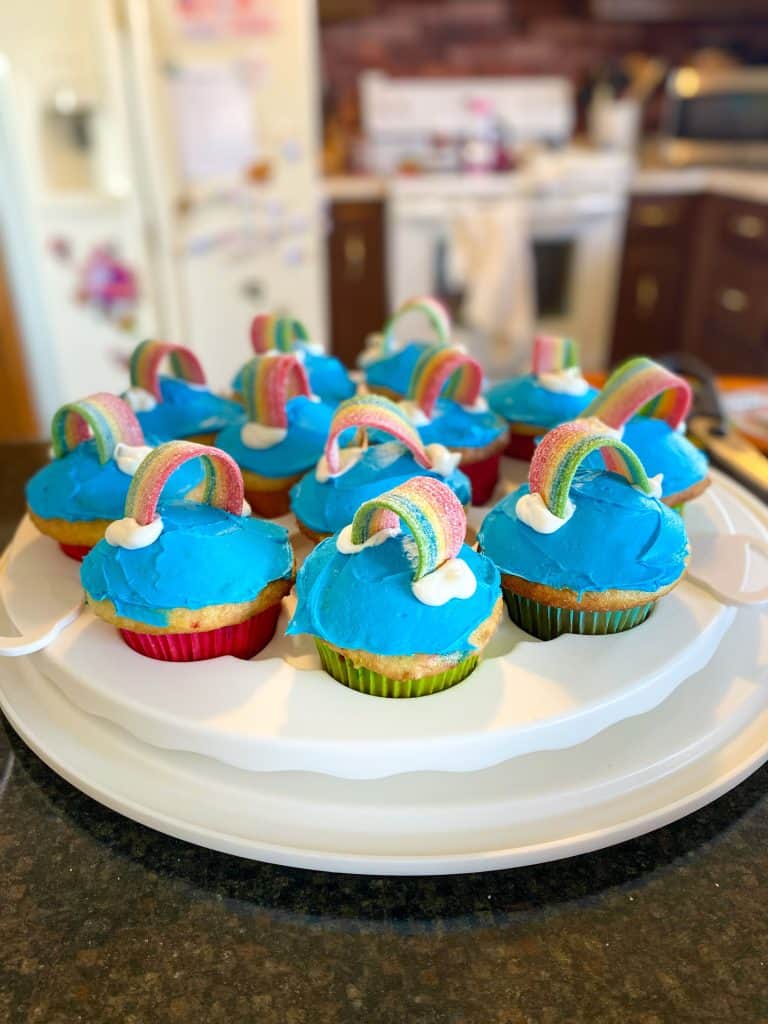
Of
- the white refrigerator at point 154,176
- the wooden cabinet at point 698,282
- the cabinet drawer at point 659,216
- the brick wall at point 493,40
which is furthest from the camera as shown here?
the brick wall at point 493,40

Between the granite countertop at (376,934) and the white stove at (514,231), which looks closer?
the granite countertop at (376,934)

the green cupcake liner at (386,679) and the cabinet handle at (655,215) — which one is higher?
the cabinet handle at (655,215)

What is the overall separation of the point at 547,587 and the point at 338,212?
2.82 meters

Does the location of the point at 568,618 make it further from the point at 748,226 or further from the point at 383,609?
the point at 748,226

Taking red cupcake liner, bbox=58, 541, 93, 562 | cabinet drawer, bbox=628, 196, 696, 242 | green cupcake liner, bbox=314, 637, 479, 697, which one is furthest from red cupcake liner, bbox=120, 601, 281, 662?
cabinet drawer, bbox=628, 196, 696, 242

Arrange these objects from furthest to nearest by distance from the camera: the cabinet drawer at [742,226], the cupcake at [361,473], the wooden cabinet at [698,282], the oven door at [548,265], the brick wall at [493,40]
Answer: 1. the brick wall at [493,40]
2. the oven door at [548,265]
3. the wooden cabinet at [698,282]
4. the cabinet drawer at [742,226]
5. the cupcake at [361,473]

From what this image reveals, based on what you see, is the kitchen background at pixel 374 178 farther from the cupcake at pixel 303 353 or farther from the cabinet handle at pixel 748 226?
the cupcake at pixel 303 353

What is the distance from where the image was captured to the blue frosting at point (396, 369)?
4.66 ft

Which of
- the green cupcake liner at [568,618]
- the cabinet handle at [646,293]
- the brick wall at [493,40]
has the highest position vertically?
the brick wall at [493,40]

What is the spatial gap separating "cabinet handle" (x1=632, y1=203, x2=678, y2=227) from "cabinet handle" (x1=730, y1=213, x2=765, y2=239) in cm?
29

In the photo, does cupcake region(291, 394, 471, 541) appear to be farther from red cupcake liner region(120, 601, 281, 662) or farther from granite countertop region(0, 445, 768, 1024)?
granite countertop region(0, 445, 768, 1024)

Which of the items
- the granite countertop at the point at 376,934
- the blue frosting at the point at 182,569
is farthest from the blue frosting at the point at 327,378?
the granite countertop at the point at 376,934

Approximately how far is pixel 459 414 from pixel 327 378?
299 millimetres

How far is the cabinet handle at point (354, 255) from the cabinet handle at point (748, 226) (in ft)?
4.88
